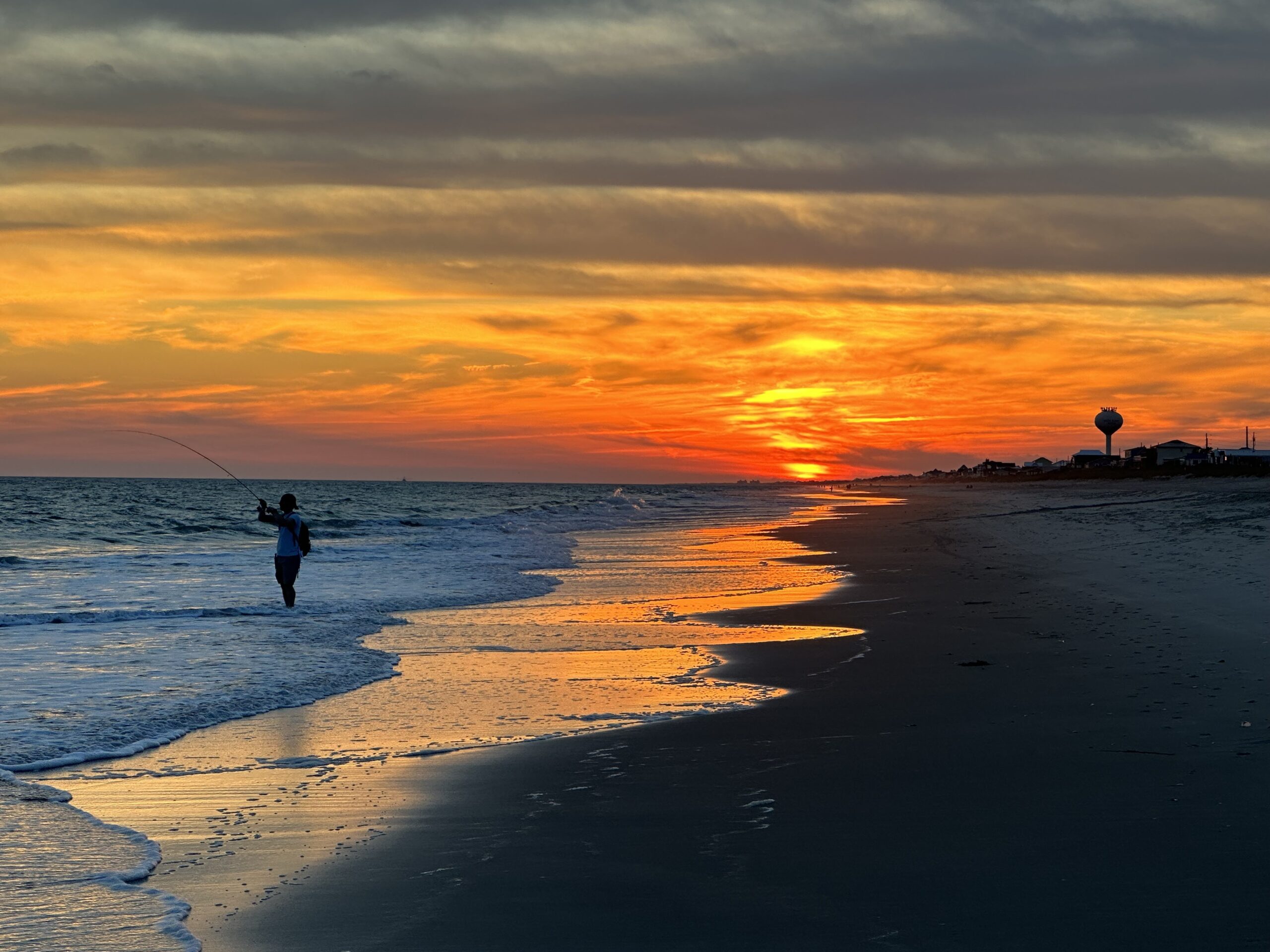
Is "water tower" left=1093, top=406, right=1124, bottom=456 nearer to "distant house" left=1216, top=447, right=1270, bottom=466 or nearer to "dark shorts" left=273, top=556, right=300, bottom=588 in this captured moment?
"distant house" left=1216, top=447, right=1270, bottom=466

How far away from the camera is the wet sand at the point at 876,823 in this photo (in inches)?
170

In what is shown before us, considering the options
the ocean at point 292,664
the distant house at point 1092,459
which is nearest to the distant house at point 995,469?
the distant house at point 1092,459

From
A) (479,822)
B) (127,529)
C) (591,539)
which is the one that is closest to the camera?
(479,822)

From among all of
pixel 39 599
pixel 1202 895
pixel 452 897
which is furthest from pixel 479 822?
pixel 39 599

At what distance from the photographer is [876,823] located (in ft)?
18.4

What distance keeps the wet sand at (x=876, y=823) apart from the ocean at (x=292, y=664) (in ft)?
2.35

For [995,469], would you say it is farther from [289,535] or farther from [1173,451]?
[289,535]

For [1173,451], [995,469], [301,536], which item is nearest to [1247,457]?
[1173,451]

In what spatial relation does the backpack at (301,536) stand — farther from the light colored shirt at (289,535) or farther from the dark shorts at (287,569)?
the dark shorts at (287,569)

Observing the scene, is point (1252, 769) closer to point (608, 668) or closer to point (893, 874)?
point (893, 874)

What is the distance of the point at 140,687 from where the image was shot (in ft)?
32.7

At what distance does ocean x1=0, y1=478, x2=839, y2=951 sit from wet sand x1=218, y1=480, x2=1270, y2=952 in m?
0.72

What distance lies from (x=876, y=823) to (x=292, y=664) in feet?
24.1

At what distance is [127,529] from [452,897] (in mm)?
46590
